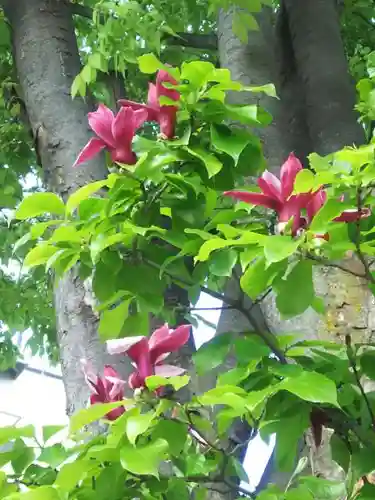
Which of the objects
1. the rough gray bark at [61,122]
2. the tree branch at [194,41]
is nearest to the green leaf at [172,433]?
the rough gray bark at [61,122]

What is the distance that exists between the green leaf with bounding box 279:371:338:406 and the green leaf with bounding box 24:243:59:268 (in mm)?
260

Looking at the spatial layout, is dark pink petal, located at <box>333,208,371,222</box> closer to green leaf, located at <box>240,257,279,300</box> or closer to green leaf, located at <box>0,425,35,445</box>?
green leaf, located at <box>240,257,279,300</box>

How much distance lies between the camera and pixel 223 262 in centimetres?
61

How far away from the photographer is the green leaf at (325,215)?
53 centimetres

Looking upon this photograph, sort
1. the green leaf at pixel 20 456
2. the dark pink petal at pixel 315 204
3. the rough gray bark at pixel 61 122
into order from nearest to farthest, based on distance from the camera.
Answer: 1. the dark pink petal at pixel 315 204
2. the green leaf at pixel 20 456
3. the rough gray bark at pixel 61 122

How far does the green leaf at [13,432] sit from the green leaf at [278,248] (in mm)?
320

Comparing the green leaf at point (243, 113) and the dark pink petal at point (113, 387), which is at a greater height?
the green leaf at point (243, 113)

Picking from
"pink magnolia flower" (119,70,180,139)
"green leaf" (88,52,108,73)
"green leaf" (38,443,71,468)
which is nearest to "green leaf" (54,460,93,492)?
"green leaf" (38,443,71,468)

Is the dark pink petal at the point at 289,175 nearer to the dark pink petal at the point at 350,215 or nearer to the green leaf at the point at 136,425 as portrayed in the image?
the dark pink petal at the point at 350,215

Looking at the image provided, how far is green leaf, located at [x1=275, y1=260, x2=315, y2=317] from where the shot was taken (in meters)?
0.58

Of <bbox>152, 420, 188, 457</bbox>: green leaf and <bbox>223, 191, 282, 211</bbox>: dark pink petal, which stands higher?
<bbox>223, 191, 282, 211</bbox>: dark pink petal

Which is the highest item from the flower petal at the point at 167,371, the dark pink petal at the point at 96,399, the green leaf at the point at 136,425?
the flower petal at the point at 167,371

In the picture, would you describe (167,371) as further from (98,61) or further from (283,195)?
(98,61)

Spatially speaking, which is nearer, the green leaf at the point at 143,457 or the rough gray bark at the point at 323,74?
the green leaf at the point at 143,457
